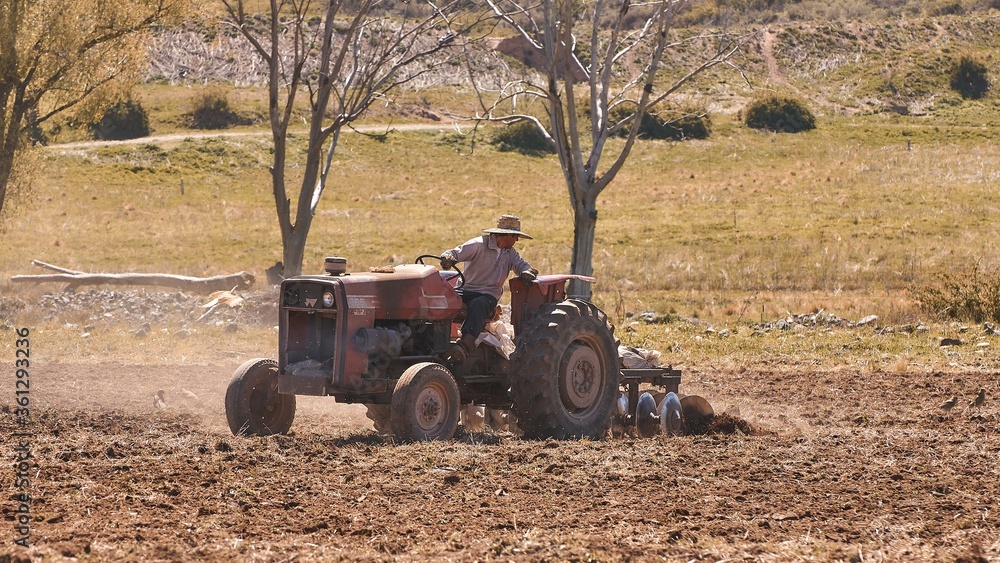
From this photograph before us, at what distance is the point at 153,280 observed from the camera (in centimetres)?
2494

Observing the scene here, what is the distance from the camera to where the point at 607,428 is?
10906 millimetres

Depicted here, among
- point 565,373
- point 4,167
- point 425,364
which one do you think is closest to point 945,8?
point 4,167

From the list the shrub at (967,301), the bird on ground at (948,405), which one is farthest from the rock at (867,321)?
the bird on ground at (948,405)

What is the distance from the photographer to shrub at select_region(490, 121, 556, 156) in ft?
192

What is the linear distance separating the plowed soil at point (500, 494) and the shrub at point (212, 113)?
54.4 m

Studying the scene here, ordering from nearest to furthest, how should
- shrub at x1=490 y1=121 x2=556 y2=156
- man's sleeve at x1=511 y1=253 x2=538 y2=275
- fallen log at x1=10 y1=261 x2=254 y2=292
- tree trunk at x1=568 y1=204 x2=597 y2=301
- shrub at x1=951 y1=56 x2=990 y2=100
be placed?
man's sleeve at x1=511 y1=253 x2=538 y2=275
tree trunk at x1=568 y1=204 x2=597 y2=301
fallen log at x1=10 y1=261 x2=254 y2=292
shrub at x1=490 y1=121 x2=556 y2=156
shrub at x1=951 y1=56 x2=990 y2=100

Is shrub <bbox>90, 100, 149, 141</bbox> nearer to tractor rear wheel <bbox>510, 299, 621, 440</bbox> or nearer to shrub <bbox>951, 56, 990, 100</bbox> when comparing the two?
shrub <bbox>951, 56, 990, 100</bbox>

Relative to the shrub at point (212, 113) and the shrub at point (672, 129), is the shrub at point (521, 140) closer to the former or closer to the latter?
the shrub at point (672, 129)

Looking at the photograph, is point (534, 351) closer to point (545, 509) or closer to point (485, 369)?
point (485, 369)

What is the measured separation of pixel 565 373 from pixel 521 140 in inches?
1961

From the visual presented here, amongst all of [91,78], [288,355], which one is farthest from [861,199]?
[288,355]

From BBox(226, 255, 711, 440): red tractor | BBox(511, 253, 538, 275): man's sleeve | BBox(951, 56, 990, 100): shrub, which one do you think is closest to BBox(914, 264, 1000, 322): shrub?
BBox(226, 255, 711, 440): red tractor

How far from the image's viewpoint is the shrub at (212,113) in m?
63.4

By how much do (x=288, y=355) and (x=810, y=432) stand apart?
16.9 ft
